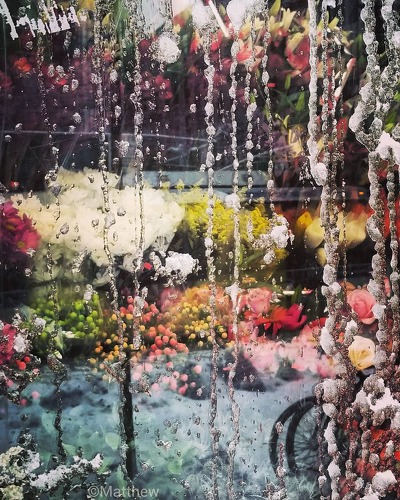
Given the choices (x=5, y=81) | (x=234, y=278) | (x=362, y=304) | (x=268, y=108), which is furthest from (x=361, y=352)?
(x=5, y=81)

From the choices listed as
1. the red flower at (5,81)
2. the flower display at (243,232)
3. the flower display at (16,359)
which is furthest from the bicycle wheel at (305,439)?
the red flower at (5,81)

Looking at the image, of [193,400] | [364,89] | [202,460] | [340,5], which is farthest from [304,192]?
[202,460]

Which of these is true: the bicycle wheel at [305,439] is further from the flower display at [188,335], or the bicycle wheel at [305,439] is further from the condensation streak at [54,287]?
the condensation streak at [54,287]

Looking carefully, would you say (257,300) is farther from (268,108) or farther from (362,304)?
(268,108)

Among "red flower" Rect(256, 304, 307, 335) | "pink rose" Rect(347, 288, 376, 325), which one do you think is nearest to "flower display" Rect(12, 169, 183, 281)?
"red flower" Rect(256, 304, 307, 335)

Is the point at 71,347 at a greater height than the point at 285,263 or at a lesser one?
lesser

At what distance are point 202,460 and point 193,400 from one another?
0.48 ft

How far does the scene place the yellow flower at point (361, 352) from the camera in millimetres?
1239

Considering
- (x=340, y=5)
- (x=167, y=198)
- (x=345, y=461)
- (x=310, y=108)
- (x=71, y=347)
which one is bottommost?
(x=345, y=461)

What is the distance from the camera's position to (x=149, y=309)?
1194 millimetres

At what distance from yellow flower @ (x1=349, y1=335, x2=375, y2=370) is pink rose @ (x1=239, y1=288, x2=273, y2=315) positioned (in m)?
0.23

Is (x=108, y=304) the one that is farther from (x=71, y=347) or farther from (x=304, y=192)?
(x=304, y=192)

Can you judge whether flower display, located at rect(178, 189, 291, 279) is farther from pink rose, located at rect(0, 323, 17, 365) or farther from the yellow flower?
pink rose, located at rect(0, 323, 17, 365)

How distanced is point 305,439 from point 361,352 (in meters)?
0.25
